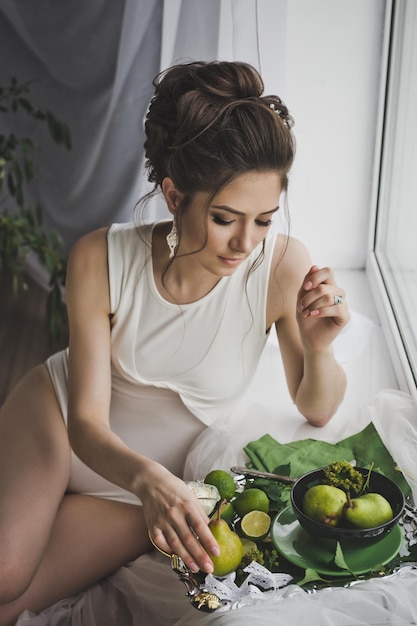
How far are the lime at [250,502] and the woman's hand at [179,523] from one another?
0.14m

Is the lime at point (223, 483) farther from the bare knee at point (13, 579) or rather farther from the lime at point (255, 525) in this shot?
the bare knee at point (13, 579)

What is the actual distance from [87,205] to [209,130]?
68.8 inches

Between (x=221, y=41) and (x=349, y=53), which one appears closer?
(x=221, y=41)

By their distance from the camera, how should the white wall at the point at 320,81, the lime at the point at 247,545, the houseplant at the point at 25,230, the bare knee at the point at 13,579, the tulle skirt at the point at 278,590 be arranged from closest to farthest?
the tulle skirt at the point at 278,590
the lime at the point at 247,545
the bare knee at the point at 13,579
the white wall at the point at 320,81
the houseplant at the point at 25,230

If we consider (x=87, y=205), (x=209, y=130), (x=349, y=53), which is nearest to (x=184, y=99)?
(x=209, y=130)

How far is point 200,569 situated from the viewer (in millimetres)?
1135

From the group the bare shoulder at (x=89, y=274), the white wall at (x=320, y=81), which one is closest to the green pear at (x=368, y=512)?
the bare shoulder at (x=89, y=274)

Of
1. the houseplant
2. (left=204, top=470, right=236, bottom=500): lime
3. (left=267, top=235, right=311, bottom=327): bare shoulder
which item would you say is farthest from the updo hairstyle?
the houseplant

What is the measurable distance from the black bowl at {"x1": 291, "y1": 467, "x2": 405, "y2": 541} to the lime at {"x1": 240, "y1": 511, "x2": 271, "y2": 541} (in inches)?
2.7

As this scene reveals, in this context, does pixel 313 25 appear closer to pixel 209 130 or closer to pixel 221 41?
pixel 221 41

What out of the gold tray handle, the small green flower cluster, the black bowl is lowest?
the gold tray handle

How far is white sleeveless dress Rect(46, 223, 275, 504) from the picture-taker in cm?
172

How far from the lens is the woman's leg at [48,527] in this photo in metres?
1.55

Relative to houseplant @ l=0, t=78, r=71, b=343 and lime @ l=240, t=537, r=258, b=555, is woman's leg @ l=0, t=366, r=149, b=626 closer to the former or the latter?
lime @ l=240, t=537, r=258, b=555
